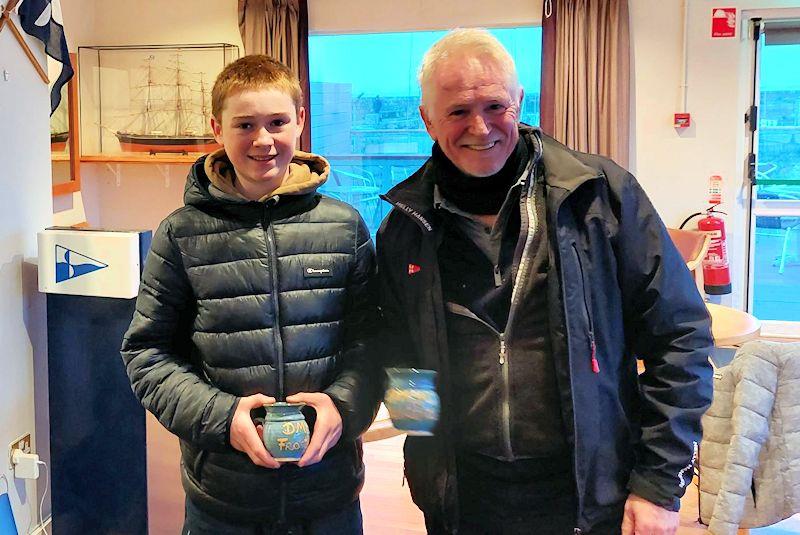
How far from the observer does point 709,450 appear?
2.28 metres

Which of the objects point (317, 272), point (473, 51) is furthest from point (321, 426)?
point (473, 51)

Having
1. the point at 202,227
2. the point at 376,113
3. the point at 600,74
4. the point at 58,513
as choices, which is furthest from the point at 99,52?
the point at 202,227

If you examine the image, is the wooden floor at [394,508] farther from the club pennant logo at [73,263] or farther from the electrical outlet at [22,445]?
the club pennant logo at [73,263]

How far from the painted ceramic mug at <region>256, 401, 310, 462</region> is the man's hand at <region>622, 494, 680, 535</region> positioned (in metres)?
0.57

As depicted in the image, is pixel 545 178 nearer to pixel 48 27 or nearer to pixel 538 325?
pixel 538 325

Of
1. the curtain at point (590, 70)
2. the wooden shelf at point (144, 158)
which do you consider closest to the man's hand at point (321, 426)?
the curtain at point (590, 70)

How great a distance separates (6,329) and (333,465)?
1394 mm

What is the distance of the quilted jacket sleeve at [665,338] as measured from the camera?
4.06ft

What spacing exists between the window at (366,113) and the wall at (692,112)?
979mm

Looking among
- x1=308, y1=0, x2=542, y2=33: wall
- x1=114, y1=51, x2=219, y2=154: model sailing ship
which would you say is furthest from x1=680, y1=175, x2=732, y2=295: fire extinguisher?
x1=114, y1=51, x2=219, y2=154: model sailing ship

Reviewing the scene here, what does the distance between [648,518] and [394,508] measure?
1930 mm

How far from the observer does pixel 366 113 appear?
5.66 metres

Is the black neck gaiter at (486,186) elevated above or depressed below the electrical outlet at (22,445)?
above

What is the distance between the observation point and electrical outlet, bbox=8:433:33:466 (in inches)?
95.0
